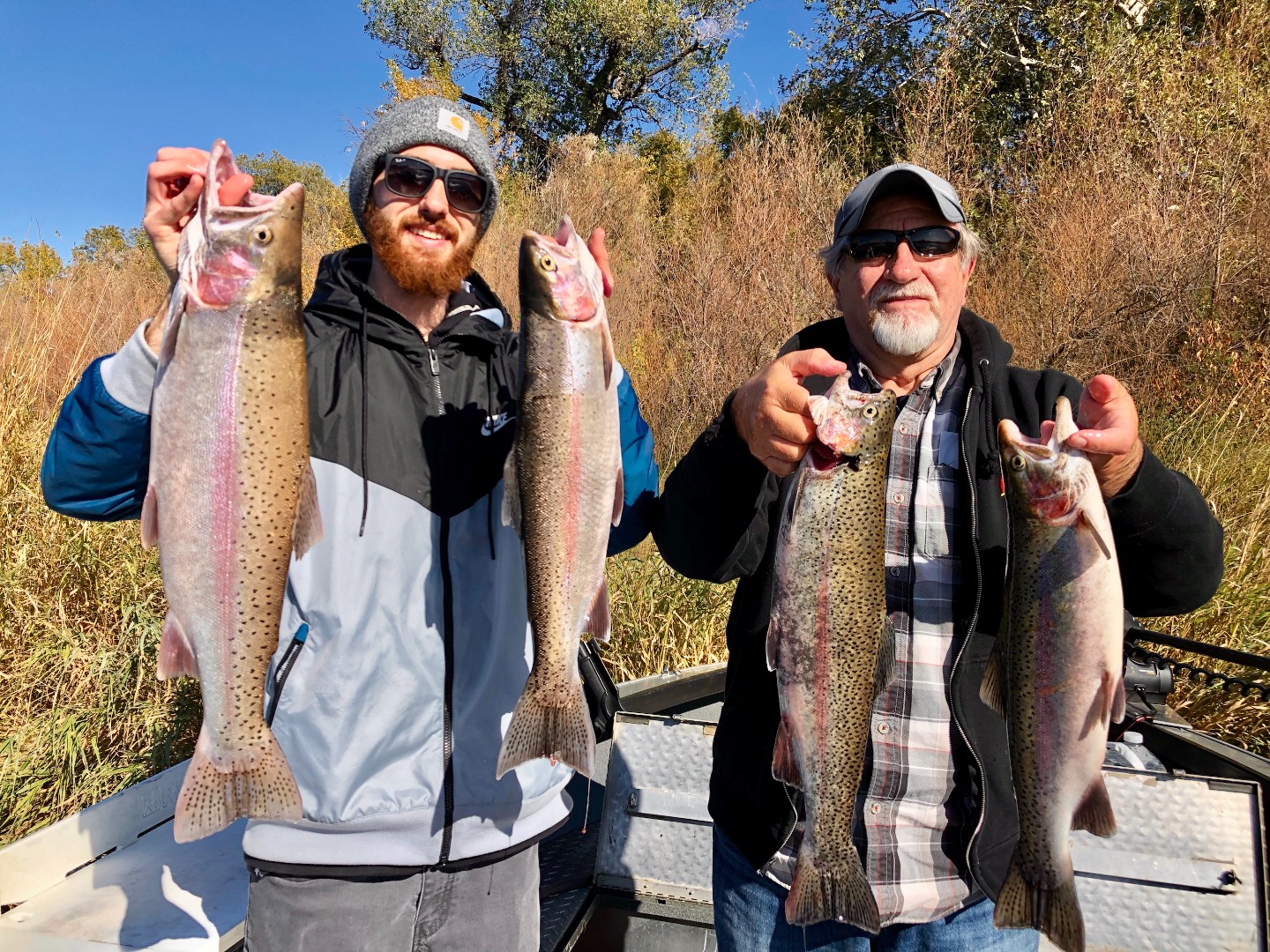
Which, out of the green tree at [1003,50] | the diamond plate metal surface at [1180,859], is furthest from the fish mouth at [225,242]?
the green tree at [1003,50]

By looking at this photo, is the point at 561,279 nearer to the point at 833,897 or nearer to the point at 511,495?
the point at 511,495

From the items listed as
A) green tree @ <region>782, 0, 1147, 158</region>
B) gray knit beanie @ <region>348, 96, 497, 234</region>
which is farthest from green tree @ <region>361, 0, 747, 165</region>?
gray knit beanie @ <region>348, 96, 497, 234</region>

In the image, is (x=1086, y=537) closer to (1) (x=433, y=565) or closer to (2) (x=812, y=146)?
(1) (x=433, y=565)

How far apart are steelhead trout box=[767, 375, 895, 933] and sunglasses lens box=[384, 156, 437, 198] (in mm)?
1590

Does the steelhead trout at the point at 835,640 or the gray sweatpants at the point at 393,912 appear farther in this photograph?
the gray sweatpants at the point at 393,912

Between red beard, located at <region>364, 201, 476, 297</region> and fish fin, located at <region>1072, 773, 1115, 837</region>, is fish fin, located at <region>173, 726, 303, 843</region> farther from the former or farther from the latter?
fish fin, located at <region>1072, 773, 1115, 837</region>

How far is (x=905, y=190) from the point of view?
7.97ft

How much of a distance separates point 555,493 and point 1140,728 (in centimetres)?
392

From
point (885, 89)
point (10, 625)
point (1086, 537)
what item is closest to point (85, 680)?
point (10, 625)

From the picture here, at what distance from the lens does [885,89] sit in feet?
57.1

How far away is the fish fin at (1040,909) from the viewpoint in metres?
1.92

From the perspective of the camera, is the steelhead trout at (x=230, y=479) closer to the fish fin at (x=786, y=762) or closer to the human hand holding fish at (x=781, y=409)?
the human hand holding fish at (x=781, y=409)

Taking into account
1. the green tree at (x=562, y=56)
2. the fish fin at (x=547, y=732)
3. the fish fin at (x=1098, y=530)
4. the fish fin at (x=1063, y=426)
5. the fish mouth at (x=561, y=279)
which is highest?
the green tree at (x=562, y=56)

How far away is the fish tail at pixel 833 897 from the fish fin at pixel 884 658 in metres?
0.48
